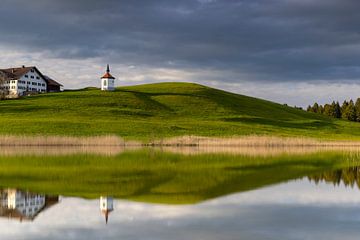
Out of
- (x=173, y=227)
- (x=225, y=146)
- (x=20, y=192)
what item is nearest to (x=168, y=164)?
(x=20, y=192)

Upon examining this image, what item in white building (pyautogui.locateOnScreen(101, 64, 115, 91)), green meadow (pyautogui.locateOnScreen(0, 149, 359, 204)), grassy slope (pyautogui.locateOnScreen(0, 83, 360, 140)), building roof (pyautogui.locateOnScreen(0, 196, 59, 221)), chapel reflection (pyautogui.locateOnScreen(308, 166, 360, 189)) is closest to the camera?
building roof (pyautogui.locateOnScreen(0, 196, 59, 221))

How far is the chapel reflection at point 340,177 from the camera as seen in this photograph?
30.0m

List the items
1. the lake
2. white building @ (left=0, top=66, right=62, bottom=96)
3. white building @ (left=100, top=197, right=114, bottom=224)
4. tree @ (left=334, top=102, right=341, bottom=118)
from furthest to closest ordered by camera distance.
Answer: tree @ (left=334, top=102, right=341, bottom=118)
white building @ (left=0, top=66, right=62, bottom=96)
white building @ (left=100, top=197, right=114, bottom=224)
the lake

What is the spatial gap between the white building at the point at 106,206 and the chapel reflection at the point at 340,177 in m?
13.6

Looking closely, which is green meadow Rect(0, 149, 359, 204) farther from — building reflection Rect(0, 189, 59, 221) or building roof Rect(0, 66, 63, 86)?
building roof Rect(0, 66, 63, 86)

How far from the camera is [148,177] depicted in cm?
3134

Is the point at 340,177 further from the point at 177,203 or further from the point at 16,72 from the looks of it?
the point at 16,72

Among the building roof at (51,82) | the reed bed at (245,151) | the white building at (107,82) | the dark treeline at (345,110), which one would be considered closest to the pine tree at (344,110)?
the dark treeline at (345,110)

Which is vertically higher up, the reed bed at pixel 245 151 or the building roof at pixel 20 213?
the building roof at pixel 20 213

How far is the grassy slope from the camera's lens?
91938 millimetres

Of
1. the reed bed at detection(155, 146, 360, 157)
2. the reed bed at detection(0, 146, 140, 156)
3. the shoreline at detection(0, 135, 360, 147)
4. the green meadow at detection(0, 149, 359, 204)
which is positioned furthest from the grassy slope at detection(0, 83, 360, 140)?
the green meadow at detection(0, 149, 359, 204)

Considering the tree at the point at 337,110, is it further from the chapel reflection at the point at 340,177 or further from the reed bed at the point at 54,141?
the chapel reflection at the point at 340,177

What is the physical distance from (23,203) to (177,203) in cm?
633

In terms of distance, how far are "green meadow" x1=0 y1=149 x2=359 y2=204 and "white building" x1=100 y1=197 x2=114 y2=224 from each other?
37.9 inches
